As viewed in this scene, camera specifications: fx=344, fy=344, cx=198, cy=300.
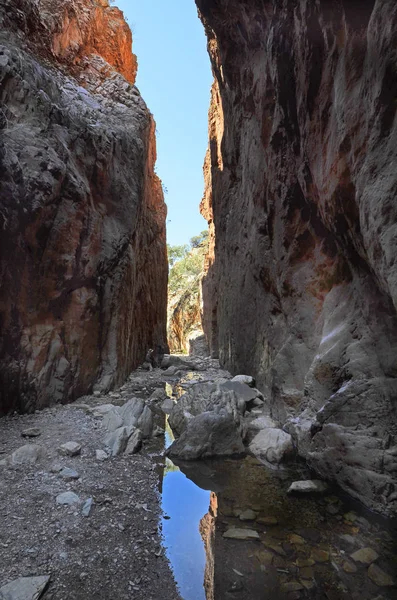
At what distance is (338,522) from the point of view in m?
3.53

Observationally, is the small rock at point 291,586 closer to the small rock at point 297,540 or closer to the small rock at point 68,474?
the small rock at point 297,540

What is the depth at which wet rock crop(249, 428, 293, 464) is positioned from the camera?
505 centimetres

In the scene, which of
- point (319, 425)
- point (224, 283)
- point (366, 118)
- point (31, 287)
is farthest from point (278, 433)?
point (224, 283)

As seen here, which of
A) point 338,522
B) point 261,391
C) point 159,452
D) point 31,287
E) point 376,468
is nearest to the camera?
point 338,522

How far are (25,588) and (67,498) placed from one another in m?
1.20

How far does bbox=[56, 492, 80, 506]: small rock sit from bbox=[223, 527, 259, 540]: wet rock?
5.15 ft

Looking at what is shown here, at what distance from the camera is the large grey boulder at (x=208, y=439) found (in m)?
5.25

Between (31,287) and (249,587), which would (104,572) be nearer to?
(249,587)

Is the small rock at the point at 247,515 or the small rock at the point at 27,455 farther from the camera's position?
the small rock at the point at 27,455

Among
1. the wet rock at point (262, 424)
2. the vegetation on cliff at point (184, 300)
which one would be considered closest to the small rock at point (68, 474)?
the wet rock at point (262, 424)

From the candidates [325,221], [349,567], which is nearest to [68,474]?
[349,567]

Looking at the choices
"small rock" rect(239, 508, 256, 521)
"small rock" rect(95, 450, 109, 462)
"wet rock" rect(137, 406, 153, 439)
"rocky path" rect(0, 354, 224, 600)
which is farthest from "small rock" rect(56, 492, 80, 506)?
"wet rock" rect(137, 406, 153, 439)

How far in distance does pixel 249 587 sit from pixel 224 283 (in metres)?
12.0

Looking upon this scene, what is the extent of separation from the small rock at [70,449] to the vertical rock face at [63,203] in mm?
1935
